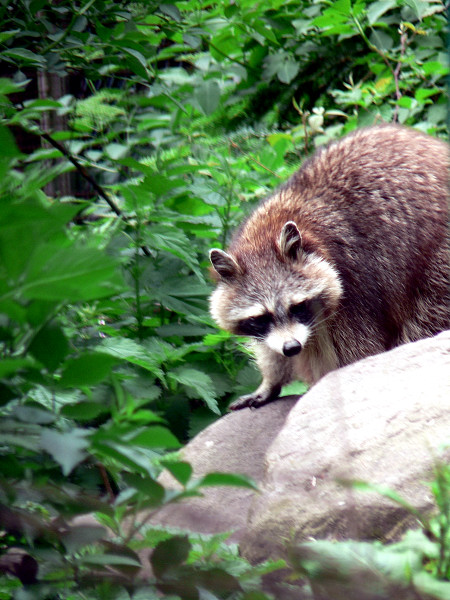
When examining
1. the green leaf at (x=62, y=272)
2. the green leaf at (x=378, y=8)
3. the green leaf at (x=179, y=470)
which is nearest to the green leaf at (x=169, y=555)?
the green leaf at (x=179, y=470)

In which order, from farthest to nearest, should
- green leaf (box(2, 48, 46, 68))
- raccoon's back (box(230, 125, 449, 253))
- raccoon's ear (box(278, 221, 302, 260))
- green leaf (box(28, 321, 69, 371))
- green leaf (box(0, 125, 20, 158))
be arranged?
1. raccoon's back (box(230, 125, 449, 253))
2. raccoon's ear (box(278, 221, 302, 260))
3. green leaf (box(2, 48, 46, 68))
4. green leaf (box(0, 125, 20, 158))
5. green leaf (box(28, 321, 69, 371))

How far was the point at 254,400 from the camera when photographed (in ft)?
11.7

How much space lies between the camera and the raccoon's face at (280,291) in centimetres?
350

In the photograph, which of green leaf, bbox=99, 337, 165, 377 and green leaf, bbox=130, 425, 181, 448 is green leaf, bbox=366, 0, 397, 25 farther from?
green leaf, bbox=130, 425, 181, 448

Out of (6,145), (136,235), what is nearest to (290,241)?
(136,235)

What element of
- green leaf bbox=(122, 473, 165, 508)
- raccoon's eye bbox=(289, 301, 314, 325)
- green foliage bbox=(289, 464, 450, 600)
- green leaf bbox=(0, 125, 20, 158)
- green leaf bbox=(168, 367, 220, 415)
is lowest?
green leaf bbox=(168, 367, 220, 415)

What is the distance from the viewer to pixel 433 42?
5.94 metres

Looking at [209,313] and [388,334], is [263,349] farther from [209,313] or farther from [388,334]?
[388,334]

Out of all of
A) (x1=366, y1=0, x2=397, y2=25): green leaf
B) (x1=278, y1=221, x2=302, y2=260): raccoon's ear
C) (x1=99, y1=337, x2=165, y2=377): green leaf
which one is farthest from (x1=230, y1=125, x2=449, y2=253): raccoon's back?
(x1=366, y1=0, x2=397, y2=25): green leaf

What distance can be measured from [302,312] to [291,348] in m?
0.32

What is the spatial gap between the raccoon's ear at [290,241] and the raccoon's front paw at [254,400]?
669 mm

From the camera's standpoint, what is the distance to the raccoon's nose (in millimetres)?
3297

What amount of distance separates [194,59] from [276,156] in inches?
70.4

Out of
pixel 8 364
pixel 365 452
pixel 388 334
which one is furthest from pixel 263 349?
pixel 8 364
